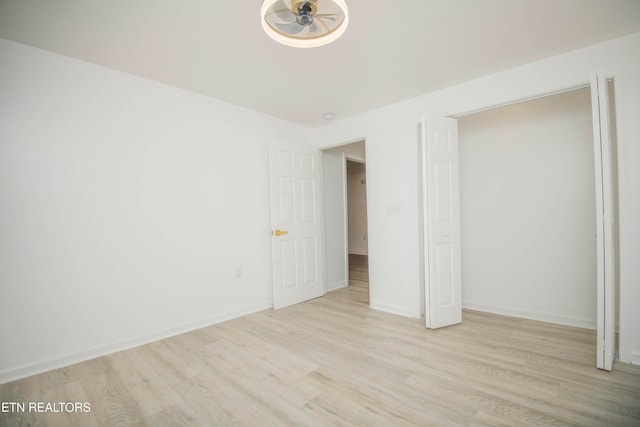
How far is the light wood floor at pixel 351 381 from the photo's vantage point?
5.49ft

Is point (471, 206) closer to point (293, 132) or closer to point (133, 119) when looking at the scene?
point (293, 132)

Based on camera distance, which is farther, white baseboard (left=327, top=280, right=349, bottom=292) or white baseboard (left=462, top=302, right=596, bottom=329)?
white baseboard (left=327, top=280, right=349, bottom=292)

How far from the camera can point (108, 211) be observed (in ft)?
8.30

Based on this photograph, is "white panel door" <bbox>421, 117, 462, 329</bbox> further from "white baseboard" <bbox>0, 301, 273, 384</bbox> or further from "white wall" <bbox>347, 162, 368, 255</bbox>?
"white wall" <bbox>347, 162, 368, 255</bbox>

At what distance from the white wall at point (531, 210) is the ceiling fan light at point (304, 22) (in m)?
2.53

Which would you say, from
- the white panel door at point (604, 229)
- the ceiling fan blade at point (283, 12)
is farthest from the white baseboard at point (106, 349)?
the white panel door at point (604, 229)

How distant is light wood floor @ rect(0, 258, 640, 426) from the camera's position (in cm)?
167

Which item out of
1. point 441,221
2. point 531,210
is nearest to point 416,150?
point 441,221

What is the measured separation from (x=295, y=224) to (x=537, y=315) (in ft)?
9.88

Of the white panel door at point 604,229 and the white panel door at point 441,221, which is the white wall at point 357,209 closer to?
the white panel door at point 441,221

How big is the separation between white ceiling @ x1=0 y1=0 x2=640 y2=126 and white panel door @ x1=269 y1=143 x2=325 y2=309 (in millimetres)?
Answer: 1085

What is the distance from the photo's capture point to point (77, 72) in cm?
240

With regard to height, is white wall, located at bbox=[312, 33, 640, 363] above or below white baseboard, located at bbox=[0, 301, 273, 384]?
above

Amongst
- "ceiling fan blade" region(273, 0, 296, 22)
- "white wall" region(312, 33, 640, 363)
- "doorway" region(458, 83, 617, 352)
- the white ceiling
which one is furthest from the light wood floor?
the white ceiling
